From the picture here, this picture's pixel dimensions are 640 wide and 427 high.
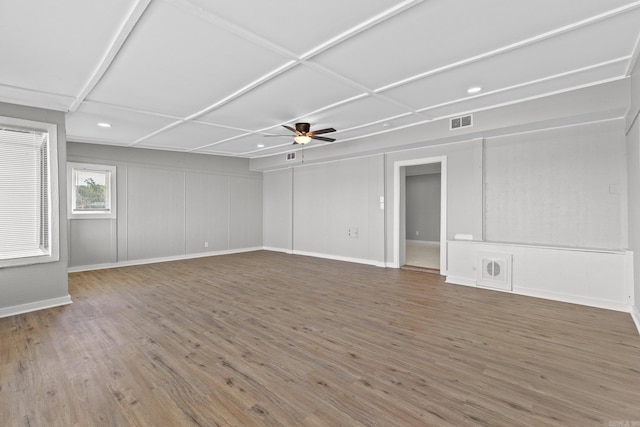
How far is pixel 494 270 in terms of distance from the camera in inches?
196

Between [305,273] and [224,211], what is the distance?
13.2 ft

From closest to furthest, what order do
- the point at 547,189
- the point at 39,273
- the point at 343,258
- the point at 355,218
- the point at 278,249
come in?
the point at 39,273 → the point at 547,189 → the point at 355,218 → the point at 343,258 → the point at 278,249

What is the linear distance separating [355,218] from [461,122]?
3.38 meters

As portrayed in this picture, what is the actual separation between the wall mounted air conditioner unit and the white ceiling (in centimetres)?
237

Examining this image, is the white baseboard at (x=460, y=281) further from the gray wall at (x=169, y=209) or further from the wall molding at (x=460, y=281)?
the gray wall at (x=169, y=209)

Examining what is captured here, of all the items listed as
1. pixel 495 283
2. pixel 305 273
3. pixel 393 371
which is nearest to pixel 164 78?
pixel 393 371

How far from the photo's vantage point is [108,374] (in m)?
2.48

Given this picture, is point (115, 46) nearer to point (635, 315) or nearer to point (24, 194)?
point (24, 194)

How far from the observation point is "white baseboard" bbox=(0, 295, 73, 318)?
3.91 m

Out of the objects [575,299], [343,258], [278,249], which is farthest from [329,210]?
[575,299]

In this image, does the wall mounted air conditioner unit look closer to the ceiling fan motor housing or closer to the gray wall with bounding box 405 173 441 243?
the ceiling fan motor housing

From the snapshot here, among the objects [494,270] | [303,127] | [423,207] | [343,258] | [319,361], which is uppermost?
[303,127]

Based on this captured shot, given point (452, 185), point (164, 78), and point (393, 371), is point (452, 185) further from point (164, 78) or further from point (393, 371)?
point (164, 78)

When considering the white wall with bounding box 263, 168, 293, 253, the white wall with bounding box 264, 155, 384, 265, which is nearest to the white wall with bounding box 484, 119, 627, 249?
the white wall with bounding box 264, 155, 384, 265
